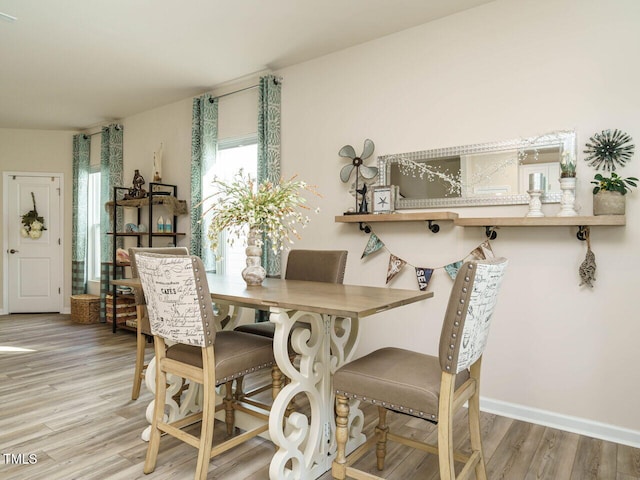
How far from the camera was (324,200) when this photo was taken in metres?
3.62

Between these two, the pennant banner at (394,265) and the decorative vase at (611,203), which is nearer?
the decorative vase at (611,203)

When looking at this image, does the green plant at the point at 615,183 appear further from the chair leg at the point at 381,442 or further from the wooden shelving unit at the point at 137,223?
the wooden shelving unit at the point at 137,223

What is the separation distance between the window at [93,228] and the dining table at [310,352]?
4.57 metres

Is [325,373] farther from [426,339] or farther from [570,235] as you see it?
[570,235]

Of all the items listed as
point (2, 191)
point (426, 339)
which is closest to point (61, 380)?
point (426, 339)

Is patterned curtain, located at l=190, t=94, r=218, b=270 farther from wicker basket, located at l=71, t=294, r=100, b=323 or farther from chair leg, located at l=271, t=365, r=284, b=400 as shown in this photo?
chair leg, located at l=271, t=365, r=284, b=400

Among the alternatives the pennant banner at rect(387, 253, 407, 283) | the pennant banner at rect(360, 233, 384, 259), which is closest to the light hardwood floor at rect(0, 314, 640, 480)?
the pennant banner at rect(387, 253, 407, 283)

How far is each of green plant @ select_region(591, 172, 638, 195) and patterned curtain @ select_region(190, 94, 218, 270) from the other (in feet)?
11.0

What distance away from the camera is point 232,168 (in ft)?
14.7

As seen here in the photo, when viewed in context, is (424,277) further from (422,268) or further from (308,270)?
(308,270)

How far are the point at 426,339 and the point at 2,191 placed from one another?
6413 mm

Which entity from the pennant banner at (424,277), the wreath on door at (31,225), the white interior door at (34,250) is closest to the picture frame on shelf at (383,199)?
the pennant banner at (424,277)

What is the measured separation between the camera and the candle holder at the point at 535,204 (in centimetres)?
254

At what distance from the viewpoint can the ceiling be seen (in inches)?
115
